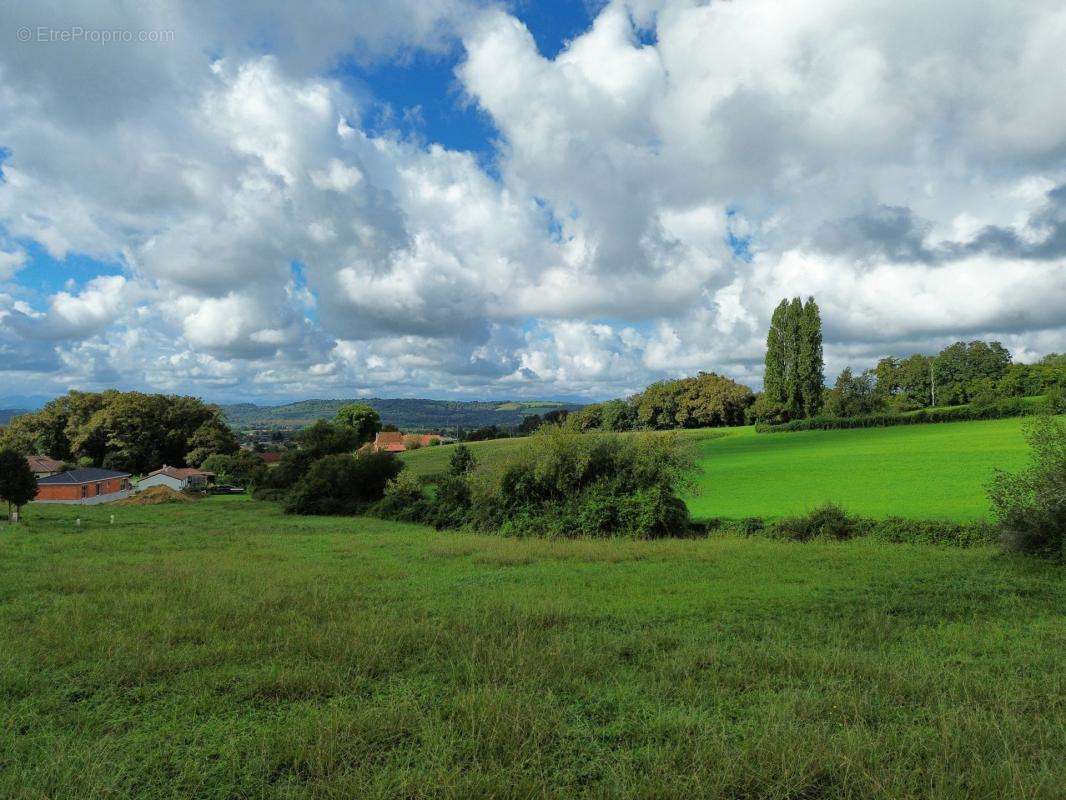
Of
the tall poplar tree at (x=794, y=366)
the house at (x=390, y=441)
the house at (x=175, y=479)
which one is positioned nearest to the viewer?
the house at (x=175, y=479)

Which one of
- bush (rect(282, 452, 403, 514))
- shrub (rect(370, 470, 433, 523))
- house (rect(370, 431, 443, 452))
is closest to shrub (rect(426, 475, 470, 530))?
shrub (rect(370, 470, 433, 523))

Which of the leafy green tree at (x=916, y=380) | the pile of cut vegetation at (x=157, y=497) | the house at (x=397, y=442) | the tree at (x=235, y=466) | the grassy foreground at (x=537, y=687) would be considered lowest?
the pile of cut vegetation at (x=157, y=497)

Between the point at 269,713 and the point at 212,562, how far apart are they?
1349 cm

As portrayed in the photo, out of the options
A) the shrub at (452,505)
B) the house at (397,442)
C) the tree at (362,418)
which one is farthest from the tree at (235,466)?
the shrub at (452,505)

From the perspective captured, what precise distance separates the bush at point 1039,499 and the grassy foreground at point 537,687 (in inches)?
56.3

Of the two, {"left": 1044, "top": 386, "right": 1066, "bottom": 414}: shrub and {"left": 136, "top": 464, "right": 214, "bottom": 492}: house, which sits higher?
{"left": 1044, "top": 386, "right": 1066, "bottom": 414}: shrub

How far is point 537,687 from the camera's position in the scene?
616 centimetres

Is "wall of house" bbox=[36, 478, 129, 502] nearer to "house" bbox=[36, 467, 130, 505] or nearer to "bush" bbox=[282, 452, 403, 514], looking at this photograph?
"house" bbox=[36, 467, 130, 505]

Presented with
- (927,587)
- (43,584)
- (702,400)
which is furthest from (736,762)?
(702,400)

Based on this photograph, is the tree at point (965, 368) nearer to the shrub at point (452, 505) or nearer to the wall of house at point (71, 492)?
the shrub at point (452, 505)

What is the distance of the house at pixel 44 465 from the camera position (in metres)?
68.8

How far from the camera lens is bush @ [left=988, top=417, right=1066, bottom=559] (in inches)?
556

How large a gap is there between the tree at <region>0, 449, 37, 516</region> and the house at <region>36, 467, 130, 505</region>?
1109 inches

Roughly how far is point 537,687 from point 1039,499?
1497 cm
